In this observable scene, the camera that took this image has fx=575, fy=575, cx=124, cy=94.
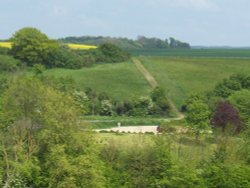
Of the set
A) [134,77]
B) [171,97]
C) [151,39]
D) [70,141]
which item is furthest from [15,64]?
[151,39]

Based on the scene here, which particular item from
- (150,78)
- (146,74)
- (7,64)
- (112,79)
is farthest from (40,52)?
(150,78)

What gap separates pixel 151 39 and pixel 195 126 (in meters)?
137

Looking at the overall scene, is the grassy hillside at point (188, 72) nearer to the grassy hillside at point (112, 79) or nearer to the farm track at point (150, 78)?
the farm track at point (150, 78)

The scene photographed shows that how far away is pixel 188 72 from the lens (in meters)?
83.8

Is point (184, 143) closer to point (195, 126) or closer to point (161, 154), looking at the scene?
point (161, 154)

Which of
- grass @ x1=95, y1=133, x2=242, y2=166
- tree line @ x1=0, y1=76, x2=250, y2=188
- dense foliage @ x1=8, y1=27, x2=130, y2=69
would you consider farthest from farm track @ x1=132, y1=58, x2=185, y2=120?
tree line @ x1=0, y1=76, x2=250, y2=188

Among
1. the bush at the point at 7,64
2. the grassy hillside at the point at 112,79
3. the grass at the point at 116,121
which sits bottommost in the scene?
the grass at the point at 116,121

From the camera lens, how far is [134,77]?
256 ft

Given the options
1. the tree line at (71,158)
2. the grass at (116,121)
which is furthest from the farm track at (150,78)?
the tree line at (71,158)

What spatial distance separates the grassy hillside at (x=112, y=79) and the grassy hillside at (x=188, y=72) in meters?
3.09

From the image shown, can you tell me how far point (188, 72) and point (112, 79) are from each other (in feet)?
43.7

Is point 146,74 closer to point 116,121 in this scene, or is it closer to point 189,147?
point 116,121

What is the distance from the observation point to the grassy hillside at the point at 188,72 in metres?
72.4

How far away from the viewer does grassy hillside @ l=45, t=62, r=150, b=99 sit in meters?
70.0
